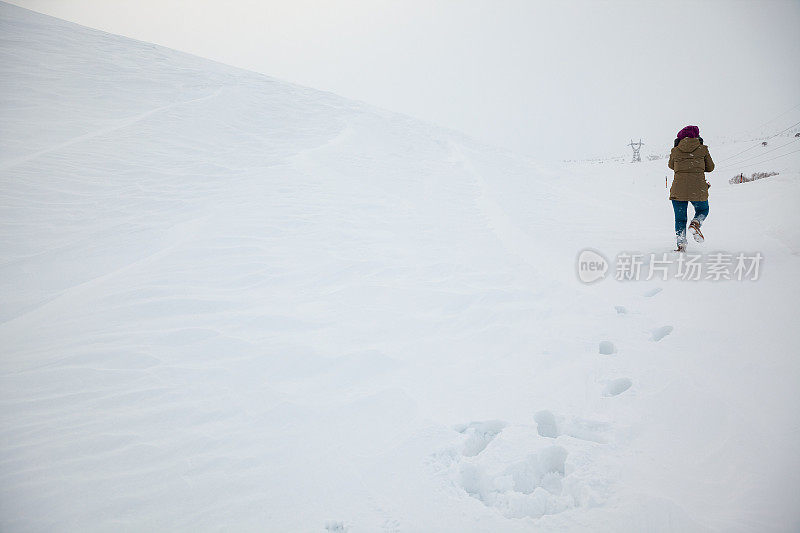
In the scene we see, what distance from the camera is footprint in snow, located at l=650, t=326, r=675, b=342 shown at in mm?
3406

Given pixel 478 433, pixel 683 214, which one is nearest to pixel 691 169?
pixel 683 214

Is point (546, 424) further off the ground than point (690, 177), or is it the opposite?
point (690, 177)

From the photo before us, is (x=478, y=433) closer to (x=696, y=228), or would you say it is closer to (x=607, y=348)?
(x=607, y=348)

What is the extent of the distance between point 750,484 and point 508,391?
1377 mm

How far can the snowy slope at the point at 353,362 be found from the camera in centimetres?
201

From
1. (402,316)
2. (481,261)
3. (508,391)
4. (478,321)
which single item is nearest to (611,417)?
(508,391)

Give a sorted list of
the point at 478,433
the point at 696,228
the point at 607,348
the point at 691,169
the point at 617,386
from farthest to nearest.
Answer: the point at 696,228 < the point at 691,169 < the point at 607,348 < the point at 617,386 < the point at 478,433

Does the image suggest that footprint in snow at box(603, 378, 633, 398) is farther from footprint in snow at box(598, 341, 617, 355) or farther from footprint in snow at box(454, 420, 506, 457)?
footprint in snow at box(454, 420, 506, 457)

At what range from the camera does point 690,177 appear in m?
5.16

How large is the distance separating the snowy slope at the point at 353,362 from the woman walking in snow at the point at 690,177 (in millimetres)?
510

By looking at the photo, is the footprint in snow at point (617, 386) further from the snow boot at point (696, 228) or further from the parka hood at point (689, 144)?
the parka hood at point (689, 144)

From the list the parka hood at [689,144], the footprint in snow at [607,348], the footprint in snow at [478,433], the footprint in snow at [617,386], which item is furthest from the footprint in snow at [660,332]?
the parka hood at [689,144]

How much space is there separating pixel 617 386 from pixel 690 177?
4019 mm

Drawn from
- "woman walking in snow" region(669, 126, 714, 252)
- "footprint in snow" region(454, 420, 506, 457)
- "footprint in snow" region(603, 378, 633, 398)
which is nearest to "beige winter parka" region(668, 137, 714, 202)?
"woman walking in snow" region(669, 126, 714, 252)
